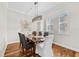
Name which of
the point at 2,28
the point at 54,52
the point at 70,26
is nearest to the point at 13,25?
the point at 2,28

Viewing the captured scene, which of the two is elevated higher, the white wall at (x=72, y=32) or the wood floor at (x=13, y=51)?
the white wall at (x=72, y=32)

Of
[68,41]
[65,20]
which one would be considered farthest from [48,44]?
[65,20]

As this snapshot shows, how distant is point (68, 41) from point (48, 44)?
296 millimetres

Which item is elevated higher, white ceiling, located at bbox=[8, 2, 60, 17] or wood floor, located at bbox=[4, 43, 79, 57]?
white ceiling, located at bbox=[8, 2, 60, 17]

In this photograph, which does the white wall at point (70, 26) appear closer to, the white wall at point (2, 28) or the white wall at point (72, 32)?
the white wall at point (72, 32)

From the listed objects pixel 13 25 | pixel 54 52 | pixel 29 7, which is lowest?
pixel 54 52

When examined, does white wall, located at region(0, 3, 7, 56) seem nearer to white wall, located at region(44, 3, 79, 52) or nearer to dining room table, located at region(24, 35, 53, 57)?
dining room table, located at region(24, 35, 53, 57)

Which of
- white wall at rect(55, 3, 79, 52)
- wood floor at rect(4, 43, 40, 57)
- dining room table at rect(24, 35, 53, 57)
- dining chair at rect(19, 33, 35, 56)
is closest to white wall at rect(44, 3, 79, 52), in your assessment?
white wall at rect(55, 3, 79, 52)

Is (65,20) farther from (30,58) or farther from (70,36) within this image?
(30,58)

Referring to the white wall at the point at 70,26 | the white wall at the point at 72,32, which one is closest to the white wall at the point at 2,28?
the white wall at the point at 70,26

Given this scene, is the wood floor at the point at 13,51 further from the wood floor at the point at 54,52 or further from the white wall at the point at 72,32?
the white wall at the point at 72,32

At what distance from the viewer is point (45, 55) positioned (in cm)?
173

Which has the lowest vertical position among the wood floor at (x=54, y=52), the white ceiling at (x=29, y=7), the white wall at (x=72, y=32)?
the wood floor at (x=54, y=52)

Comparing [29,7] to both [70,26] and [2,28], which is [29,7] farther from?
[70,26]
